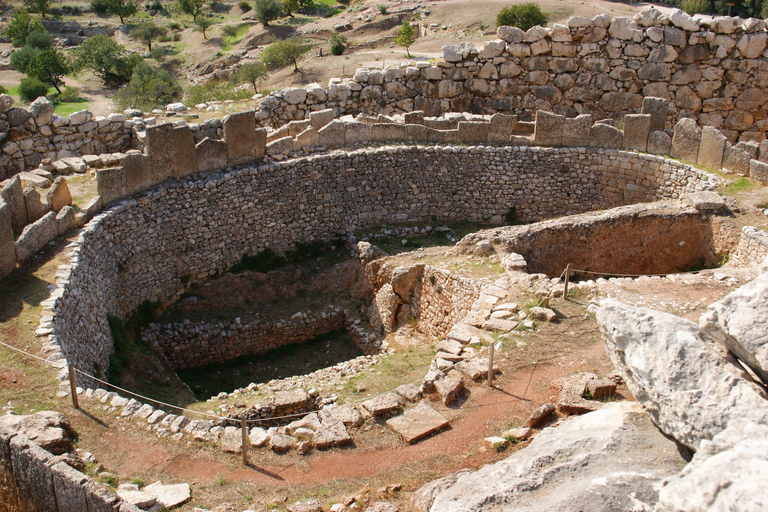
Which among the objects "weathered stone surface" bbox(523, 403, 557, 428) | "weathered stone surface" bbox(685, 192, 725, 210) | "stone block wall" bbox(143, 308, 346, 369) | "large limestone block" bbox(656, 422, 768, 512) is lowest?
"stone block wall" bbox(143, 308, 346, 369)

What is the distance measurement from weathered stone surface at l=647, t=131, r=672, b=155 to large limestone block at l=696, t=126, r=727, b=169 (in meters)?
0.87

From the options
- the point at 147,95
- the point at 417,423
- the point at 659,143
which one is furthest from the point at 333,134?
the point at 147,95

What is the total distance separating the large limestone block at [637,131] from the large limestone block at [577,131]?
103 cm

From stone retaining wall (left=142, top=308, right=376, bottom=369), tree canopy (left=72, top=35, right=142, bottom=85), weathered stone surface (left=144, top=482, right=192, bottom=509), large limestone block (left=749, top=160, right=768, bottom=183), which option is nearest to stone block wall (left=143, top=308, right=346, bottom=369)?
stone retaining wall (left=142, top=308, right=376, bottom=369)

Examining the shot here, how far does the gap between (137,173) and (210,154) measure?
200 centimetres

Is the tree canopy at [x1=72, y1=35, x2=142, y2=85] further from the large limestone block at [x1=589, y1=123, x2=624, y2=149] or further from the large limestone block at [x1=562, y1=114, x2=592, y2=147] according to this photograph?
the large limestone block at [x1=589, y1=123, x2=624, y2=149]

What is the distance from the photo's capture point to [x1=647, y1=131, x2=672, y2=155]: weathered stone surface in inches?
725

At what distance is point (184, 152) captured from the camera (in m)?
16.2

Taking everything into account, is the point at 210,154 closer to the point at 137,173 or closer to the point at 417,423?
the point at 137,173

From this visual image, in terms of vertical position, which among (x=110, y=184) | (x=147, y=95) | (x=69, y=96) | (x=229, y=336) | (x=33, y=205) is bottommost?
(x=229, y=336)

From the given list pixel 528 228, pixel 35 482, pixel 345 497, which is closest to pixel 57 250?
pixel 35 482

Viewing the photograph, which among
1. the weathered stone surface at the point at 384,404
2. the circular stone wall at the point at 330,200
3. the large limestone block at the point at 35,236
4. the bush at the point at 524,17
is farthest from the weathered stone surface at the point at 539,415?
the bush at the point at 524,17

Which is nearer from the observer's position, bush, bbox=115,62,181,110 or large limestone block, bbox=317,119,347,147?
large limestone block, bbox=317,119,347,147

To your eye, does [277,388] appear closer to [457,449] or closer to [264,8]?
[457,449]
